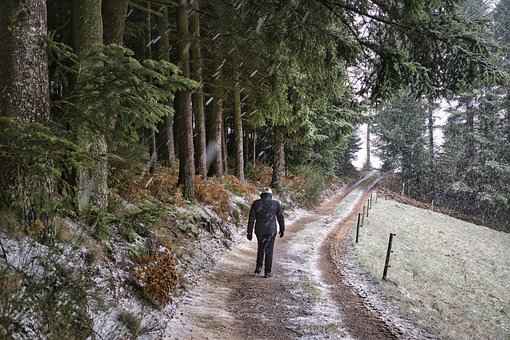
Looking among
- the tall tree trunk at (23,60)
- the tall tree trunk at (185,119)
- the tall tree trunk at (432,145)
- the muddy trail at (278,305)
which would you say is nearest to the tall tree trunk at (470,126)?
the tall tree trunk at (432,145)

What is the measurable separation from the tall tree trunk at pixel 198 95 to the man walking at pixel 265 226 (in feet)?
15.9

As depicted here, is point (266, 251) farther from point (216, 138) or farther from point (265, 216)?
point (216, 138)

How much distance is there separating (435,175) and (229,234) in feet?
113

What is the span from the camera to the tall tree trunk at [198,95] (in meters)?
12.3

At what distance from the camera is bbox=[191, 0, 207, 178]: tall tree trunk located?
12281 millimetres

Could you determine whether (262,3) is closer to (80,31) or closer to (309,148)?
(80,31)

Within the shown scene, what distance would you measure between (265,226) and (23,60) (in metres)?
5.69

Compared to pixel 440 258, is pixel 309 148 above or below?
above

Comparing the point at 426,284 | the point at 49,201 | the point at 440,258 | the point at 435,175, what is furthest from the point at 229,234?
the point at 435,175

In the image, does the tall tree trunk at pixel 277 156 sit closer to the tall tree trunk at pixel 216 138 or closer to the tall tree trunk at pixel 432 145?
the tall tree trunk at pixel 216 138

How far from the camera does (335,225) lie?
698 inches

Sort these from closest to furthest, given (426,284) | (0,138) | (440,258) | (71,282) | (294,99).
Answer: (0,138) → (71,282) → (426,284) → (440,258) → (294,99)

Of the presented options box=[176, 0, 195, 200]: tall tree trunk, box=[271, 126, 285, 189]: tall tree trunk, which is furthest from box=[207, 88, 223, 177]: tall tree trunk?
box=[271, 126, 285, 189]: tall tree trunk

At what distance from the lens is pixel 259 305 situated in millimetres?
6680
